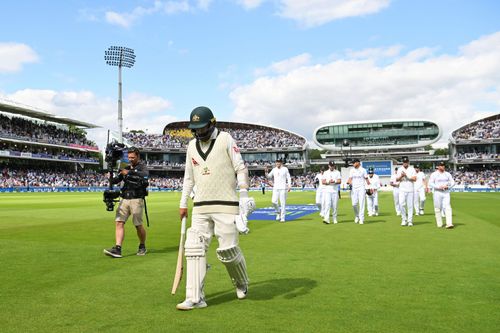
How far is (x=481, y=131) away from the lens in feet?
294

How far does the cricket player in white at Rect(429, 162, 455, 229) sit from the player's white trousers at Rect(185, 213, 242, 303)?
415 inches

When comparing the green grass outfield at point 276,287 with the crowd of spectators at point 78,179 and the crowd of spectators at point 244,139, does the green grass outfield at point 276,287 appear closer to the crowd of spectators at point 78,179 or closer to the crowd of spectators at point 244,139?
the crowd of spectators at point 78,179

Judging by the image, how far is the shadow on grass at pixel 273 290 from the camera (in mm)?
5672

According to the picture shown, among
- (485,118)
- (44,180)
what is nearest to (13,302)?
(44,180)

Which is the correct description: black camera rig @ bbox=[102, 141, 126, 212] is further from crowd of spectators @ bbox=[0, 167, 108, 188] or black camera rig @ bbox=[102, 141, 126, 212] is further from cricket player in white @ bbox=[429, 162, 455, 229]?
crowd of spectators @ bbox=[0, 167, 108, 188]

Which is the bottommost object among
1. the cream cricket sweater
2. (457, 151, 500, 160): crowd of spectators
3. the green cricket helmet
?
the cream cricket sweater

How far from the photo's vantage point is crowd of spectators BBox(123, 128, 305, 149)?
320ft

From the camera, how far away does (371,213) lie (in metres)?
19.1

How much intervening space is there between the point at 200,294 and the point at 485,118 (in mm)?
105936

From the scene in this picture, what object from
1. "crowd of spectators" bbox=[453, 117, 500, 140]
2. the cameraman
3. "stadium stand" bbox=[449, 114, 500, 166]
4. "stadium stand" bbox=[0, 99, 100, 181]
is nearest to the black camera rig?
the cameraman

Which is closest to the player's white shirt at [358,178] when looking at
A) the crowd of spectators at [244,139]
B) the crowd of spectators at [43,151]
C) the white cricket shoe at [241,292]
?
the white cricket shoe at [241,292]

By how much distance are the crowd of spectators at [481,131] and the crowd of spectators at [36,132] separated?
245 feet

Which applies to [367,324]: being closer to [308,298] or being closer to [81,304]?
[308,298]

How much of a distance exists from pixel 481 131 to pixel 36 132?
273 ft
